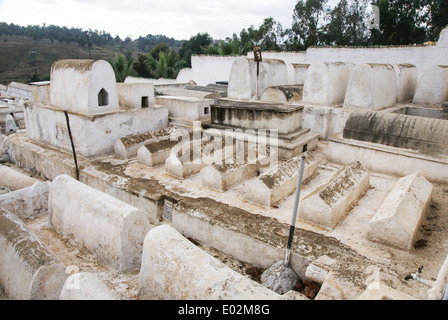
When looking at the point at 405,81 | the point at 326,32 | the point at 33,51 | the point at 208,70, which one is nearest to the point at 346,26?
the point at 326,32

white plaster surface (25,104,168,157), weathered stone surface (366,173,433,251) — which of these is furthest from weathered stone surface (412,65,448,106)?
white plaster surface (25,104,168,157)

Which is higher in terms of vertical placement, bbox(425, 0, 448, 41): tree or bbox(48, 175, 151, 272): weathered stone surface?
bbox(425, 0, 448, 41): tree

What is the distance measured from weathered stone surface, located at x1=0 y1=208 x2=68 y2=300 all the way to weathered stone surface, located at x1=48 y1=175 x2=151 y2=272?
0.77 metres

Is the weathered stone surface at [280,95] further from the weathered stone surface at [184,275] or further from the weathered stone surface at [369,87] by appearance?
the weathered stone surface at [184,275]

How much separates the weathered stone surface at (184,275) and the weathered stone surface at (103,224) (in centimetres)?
65

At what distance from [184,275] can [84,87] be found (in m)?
6.27

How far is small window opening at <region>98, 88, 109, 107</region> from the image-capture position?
8511mm

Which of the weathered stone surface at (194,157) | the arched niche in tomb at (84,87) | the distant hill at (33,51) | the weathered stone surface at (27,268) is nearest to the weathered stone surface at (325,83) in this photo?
the weathered stone surface at (194,157)

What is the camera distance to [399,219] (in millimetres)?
4430

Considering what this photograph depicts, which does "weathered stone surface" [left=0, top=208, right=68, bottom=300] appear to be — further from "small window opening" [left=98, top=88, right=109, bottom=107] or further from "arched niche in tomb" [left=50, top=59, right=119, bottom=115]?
"small window opening" [left=98, top=88, right=109, bottom=107]

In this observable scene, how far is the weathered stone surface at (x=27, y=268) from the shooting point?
379cm

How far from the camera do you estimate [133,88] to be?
30.3 ft

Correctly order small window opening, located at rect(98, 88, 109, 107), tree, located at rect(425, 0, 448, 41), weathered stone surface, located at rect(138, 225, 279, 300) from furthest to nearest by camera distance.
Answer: tree, located at rect(425, 0, 448, 41) → small window opening, located at rect(98, 88, 109, 107) → weathered stone surface, located at rect(138, 225, 279, 300)
